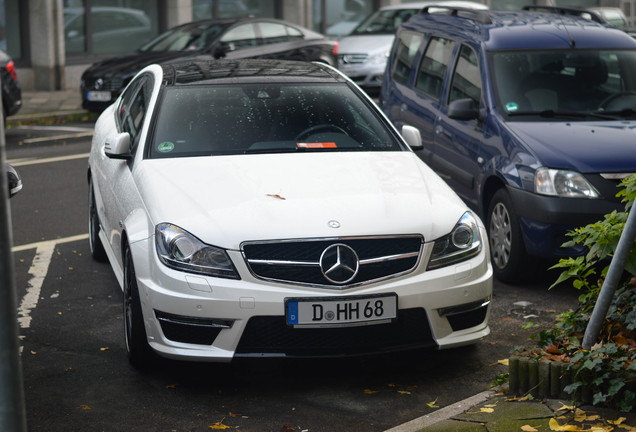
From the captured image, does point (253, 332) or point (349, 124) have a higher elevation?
point (349, 124)

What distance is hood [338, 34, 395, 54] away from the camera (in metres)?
19.4

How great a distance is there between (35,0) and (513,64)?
49.5ft

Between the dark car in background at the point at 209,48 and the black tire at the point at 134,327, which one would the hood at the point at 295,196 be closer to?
the black tire at the point at 134,327

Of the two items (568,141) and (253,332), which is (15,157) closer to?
(568,141)

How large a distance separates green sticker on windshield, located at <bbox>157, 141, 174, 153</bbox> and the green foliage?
2.43 metres

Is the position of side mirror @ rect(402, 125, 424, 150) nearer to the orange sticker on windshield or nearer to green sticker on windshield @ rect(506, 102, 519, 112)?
the orange sticker on windshield

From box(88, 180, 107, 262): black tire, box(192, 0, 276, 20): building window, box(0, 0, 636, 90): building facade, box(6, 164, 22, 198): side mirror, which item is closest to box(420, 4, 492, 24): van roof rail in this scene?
box(88, 180, 107, 262): black tire

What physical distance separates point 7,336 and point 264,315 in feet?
8.12

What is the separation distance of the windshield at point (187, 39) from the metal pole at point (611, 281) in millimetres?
13567

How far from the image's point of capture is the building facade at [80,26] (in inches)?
838

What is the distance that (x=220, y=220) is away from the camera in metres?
5.22

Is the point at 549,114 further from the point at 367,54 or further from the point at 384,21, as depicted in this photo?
the point at 384,21

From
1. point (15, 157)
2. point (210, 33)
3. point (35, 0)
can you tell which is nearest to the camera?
point (15, 157)

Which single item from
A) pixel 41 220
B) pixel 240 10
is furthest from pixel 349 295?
pixel 240 10
